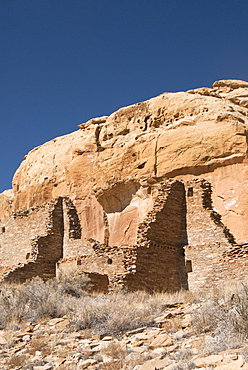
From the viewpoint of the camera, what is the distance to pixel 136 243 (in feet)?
57.7

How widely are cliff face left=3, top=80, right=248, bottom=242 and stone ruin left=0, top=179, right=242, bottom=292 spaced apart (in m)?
1.33

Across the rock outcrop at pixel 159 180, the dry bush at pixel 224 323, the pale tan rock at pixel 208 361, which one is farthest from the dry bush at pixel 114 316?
the rock outcrop at pixel 159 180

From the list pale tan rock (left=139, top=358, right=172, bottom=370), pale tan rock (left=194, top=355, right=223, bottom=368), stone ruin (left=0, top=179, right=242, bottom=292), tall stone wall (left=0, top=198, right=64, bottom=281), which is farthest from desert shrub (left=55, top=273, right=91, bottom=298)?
pale tan rock (left=194, top=355, right=223, bottom=368)

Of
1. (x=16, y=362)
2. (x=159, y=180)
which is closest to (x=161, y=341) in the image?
(x=16, y=362)

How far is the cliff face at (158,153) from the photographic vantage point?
21.5m

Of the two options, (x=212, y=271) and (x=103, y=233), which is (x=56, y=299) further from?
(x=103, y=233)

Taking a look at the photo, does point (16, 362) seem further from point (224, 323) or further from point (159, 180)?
point (159, 180)

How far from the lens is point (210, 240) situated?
17.5 m

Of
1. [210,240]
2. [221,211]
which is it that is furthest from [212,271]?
[221,211]

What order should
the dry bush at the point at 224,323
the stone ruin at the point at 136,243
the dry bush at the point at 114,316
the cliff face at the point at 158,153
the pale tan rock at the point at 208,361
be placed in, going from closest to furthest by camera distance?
the pale tan rock at the point at 208,361
the dry bush at the point at 224,323
the dry bush at the point at 114,316
the stone ruin at the point at 136,243
the cliff face at the point at 158,153

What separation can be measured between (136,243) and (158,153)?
A: 7.08 m

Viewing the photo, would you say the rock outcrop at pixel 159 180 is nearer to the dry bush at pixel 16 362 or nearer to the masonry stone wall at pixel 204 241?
the masonry stone wall at pixel 204 241

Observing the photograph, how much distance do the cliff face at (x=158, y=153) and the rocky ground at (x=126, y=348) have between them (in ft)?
40.3

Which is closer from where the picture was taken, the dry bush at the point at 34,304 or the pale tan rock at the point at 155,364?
the pale tan rock at the point at 155,364
